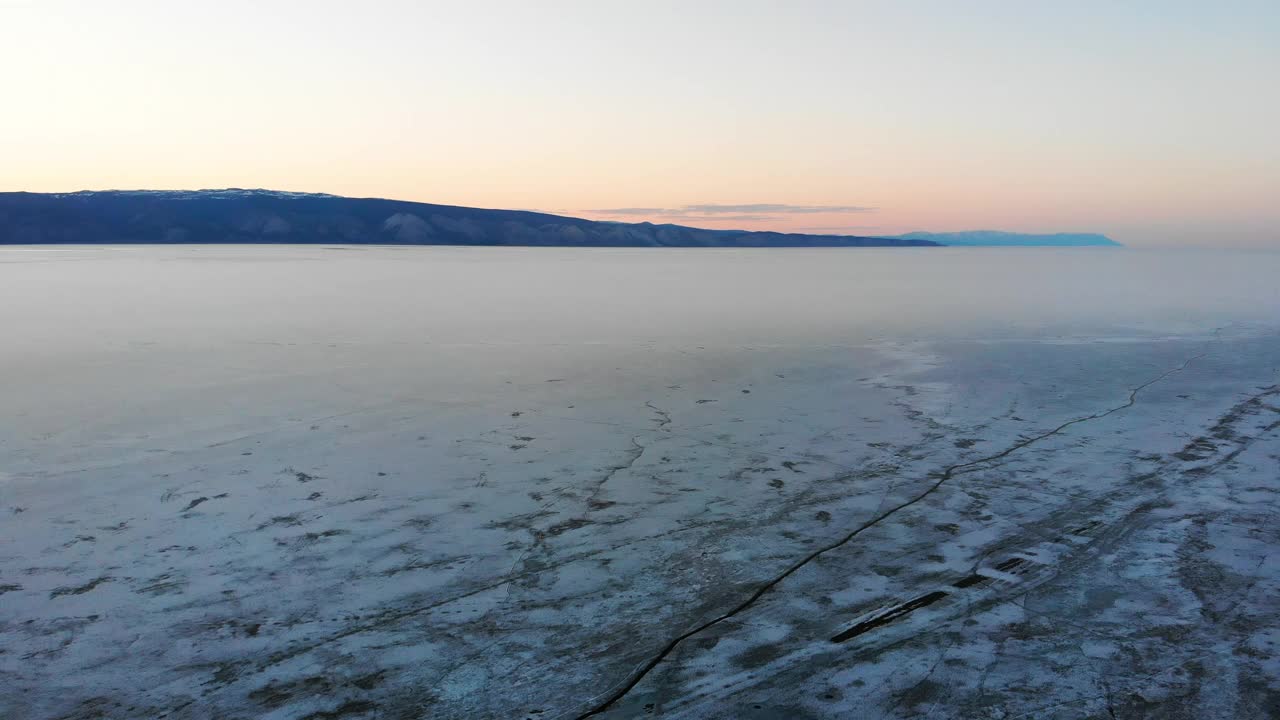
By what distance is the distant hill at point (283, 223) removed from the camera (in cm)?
13762

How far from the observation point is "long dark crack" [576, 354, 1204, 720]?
275cm

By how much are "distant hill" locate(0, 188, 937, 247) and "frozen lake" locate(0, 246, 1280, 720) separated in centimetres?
15147

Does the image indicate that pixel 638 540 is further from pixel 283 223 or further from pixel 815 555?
pixel 283 223

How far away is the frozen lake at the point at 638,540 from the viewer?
110 inches

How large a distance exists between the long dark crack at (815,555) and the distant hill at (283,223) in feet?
507

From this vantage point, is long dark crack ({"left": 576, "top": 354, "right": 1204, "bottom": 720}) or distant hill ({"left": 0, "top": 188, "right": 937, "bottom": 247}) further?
distant hill ({"left": 0, "top": 188, "right": 937, "bottom": 247})

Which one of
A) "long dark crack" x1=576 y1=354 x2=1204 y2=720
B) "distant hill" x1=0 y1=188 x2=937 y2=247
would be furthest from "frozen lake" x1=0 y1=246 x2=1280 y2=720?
"distant hill" x1=0 y1=188 x2=937 y2=247

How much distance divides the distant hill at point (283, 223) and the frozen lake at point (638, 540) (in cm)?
15147

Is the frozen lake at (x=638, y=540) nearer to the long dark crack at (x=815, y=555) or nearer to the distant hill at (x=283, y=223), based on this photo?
the long dark crack at (x=815, y=555)

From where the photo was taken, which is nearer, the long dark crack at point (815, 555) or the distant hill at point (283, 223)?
the long dark crack at point (815, 555)

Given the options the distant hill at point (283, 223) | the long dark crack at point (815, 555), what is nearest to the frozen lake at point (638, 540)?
the long dark crack at point (815, 555)

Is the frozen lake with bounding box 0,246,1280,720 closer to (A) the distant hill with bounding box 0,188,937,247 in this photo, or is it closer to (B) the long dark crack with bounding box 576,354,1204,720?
(B) the long dark crack with bounding box 576,354,1204,720

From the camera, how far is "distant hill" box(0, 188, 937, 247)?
452 ft

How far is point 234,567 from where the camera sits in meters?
3.71
